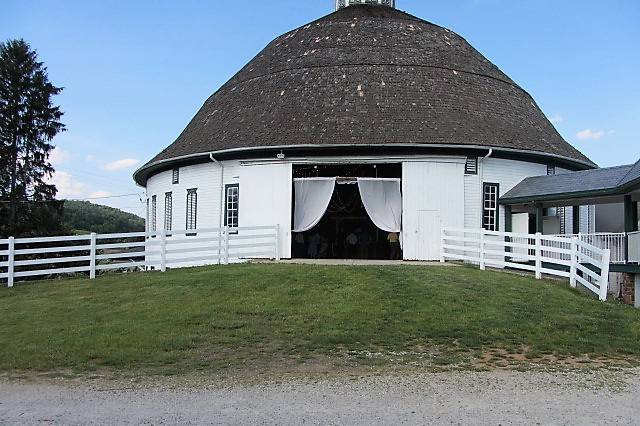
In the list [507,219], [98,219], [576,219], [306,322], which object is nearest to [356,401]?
[306,322]

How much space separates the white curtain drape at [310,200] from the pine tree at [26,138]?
21023 millimetres

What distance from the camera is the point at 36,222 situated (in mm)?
38219

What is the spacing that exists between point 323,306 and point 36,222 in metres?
29.9

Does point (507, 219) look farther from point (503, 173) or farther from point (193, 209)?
point (193, 209)

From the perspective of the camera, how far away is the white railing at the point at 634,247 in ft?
57.8

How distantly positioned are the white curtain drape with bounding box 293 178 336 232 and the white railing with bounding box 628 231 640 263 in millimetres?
8616

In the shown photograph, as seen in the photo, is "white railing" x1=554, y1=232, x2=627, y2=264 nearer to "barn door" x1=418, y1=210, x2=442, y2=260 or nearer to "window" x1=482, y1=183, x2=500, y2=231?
"window" x1=482, y1=183, x2=500, y2=231

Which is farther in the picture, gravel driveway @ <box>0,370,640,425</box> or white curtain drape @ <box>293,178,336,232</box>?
white curtain drape @ <box>293,178,336,232</box>

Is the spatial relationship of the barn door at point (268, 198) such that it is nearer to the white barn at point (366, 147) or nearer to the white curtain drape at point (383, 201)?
the white barn at point (366, 147)

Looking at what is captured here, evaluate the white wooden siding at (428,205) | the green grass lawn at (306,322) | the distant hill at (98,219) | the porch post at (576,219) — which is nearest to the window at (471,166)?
the white wooden siding at (428,205)

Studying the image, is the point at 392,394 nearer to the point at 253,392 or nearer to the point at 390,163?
the point at 253,392

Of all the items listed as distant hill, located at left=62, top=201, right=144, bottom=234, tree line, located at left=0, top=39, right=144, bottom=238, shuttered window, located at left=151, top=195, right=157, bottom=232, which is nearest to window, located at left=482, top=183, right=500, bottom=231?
shuttered window, located at left=151, top=195, right=157, bottom=232

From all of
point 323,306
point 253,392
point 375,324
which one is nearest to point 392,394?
point 253,392

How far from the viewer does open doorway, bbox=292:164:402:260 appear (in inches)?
949
